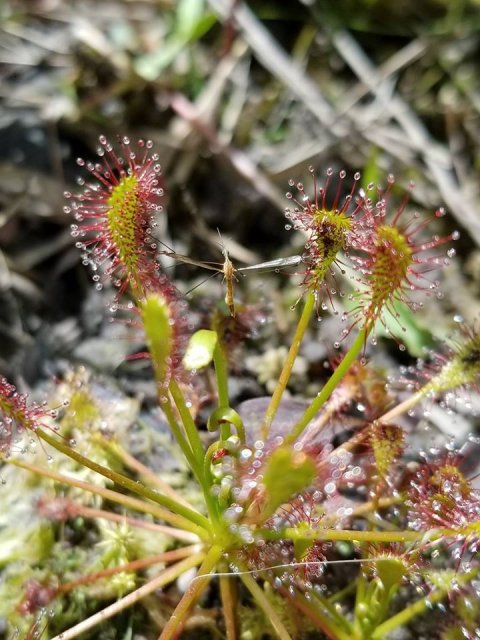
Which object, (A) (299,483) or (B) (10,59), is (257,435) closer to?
(A) (299,483)

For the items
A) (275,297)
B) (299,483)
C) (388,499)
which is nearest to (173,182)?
(275,297)

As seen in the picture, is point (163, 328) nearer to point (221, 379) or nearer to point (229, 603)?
point (221, 379)

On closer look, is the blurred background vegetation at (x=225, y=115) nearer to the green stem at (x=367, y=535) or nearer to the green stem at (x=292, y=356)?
the green stem at (x=292, y=356)

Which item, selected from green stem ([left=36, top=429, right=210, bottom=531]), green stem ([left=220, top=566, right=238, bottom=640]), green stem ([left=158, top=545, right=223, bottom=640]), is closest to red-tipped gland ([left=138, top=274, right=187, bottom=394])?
green stem ([left=36, top=429, right=210, bottom=531])

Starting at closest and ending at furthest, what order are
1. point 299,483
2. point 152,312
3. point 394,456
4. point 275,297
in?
point 299,483 < point 152,312 < point 394,456 < point 275,297

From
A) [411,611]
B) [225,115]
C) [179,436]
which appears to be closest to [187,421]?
[179,436]

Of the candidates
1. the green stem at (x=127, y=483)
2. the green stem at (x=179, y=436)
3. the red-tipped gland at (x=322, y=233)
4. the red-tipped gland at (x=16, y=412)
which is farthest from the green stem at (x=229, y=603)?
the red-tipped gland at (x=322, y=233)
